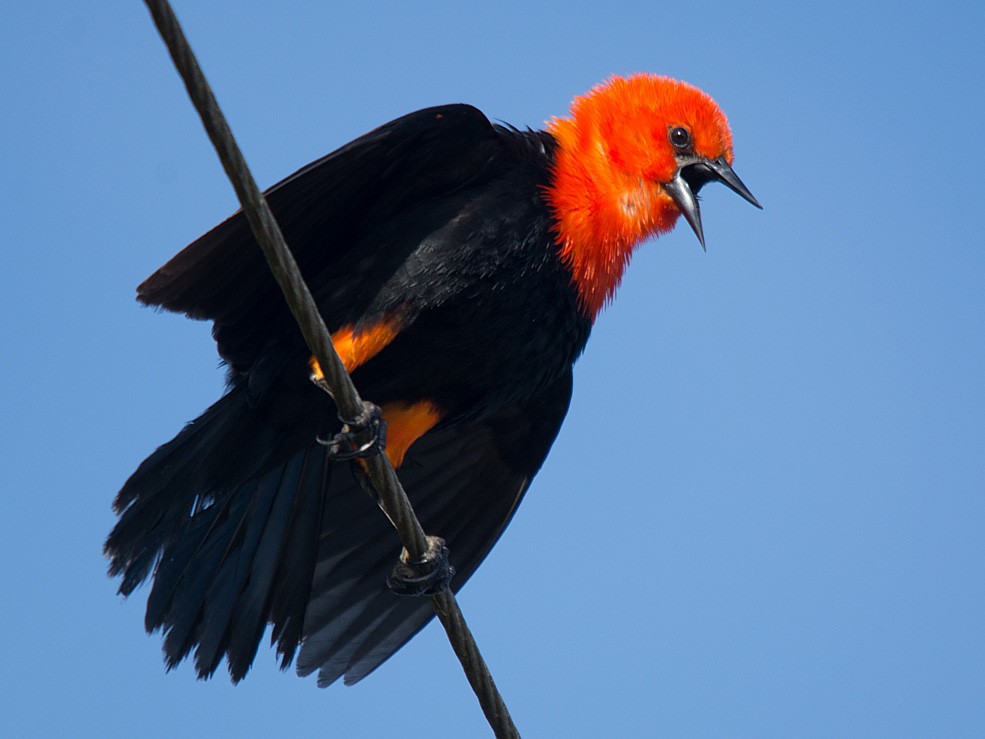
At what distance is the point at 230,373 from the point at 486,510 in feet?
4.45

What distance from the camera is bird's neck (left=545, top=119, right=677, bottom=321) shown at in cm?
436

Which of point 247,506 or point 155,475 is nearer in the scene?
point 155,475

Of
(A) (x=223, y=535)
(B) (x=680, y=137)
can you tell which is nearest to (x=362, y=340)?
(A) (x=223, y=535)

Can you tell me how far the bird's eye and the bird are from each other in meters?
0.01

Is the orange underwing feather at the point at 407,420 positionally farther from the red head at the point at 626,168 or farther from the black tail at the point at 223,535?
the red head at the point at 626,168

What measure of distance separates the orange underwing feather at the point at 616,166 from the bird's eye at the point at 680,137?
0.02 m

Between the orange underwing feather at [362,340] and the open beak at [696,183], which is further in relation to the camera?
the open beak at [696,183]

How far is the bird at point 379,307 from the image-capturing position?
411cm

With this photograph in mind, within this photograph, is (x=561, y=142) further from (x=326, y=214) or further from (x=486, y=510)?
(x=486, y=510)

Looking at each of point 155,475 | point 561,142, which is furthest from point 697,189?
point 155,475

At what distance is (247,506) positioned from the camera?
4738 mm

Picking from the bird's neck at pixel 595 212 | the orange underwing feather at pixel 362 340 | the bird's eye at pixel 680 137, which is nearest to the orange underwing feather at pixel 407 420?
the orange underwing feather at pixel 362 340

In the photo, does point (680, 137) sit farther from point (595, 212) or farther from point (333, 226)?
point (333, 226)

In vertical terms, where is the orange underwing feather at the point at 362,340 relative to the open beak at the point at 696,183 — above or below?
below
